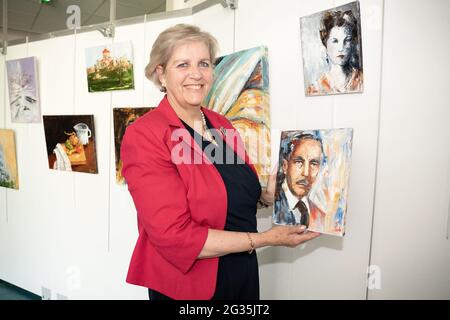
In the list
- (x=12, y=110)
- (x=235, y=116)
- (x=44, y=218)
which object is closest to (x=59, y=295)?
(x=44, y=218)

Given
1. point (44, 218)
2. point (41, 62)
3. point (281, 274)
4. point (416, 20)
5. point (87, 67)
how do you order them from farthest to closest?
point (44, 218) → point (41, 62) → point (87, 67) → point (281, 274) → point (416, 20)

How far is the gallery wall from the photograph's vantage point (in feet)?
3.57

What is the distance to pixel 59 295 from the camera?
2.37 m

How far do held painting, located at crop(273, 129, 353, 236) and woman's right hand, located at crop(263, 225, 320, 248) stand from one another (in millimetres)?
30

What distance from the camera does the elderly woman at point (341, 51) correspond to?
3.47ft

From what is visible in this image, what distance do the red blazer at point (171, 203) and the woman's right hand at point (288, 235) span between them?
0.17 metres

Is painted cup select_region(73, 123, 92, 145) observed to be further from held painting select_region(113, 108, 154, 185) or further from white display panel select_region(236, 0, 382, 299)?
white display panel select_region(236, 0, 382, 299)

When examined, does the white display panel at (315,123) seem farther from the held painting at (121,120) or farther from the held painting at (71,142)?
the held painting at (71,142)

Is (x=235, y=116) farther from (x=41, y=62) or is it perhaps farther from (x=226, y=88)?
(x=41, y=62)

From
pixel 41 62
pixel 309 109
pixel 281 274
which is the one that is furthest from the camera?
pixel 41 62

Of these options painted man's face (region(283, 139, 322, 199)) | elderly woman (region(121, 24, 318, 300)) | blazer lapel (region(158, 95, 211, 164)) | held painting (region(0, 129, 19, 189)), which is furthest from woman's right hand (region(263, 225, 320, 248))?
held painting (region(0, 129, 19, 189))

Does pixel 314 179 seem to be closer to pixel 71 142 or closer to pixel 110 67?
pixel 110 67

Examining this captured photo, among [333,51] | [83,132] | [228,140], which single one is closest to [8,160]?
[83,132]

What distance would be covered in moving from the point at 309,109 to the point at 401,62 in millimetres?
352
